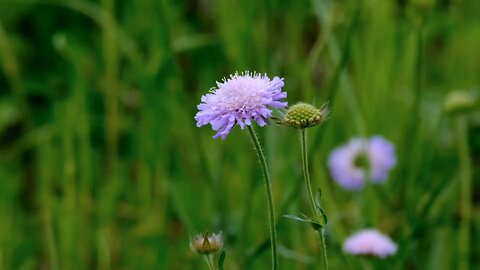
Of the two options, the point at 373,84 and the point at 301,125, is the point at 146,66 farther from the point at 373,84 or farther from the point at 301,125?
the point at 301,125

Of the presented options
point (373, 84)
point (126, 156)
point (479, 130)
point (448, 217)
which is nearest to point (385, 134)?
point (373, 84)

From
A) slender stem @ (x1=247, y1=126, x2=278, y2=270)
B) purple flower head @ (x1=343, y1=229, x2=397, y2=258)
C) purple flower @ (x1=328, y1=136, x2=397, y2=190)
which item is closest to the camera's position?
slender stem @ (x1=247, y1=126, x2=278, y2=270)

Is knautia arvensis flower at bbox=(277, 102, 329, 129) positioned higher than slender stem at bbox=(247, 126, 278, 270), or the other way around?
knautia arvensis flower at bbox=(277, 102, 329, 129)

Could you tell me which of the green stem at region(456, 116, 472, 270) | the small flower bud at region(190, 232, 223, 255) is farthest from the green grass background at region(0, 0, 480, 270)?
the small flower bud at region(190, 232, 223, 255)

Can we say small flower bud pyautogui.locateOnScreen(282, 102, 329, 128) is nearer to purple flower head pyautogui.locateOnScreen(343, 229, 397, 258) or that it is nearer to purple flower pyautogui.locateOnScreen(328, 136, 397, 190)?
purple flower head pyautogui.locateOnScreen(343, 229, 397, 258)

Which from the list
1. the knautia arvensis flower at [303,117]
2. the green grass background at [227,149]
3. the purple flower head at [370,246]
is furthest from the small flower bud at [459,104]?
the knautia arvensis flower at [303,117]

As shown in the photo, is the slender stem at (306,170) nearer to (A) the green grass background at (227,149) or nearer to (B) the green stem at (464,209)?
(A) the green grass background at (227,149)
